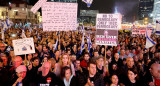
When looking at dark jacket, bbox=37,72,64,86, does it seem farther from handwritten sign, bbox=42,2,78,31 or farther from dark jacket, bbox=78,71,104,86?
handwritten sign, bbox=42,2,78,31

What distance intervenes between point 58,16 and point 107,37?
77.4 inches

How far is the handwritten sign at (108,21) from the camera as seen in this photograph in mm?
4766

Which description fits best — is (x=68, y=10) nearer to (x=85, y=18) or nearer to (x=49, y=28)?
(x=49, y=28)

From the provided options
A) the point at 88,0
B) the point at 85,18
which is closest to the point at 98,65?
the point at 88,0

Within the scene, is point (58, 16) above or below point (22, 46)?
above

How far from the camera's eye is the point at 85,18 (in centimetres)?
8738

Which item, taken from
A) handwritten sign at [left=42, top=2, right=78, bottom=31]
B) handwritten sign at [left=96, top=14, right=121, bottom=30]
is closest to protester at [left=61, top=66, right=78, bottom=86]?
handwritten sign at [left=96, top=14, right=121, bottom=30]

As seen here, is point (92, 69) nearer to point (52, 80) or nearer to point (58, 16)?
point (52, 80)

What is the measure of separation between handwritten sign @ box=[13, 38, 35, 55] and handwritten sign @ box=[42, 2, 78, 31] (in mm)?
888

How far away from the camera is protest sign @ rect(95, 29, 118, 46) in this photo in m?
4.73

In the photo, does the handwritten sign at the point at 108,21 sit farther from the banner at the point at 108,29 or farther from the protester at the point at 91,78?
the protester at the point at 91,78

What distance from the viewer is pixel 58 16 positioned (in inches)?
221

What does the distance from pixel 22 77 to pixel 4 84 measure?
601 mm

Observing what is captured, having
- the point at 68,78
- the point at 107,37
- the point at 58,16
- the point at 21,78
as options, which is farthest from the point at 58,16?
the point at 21,78
